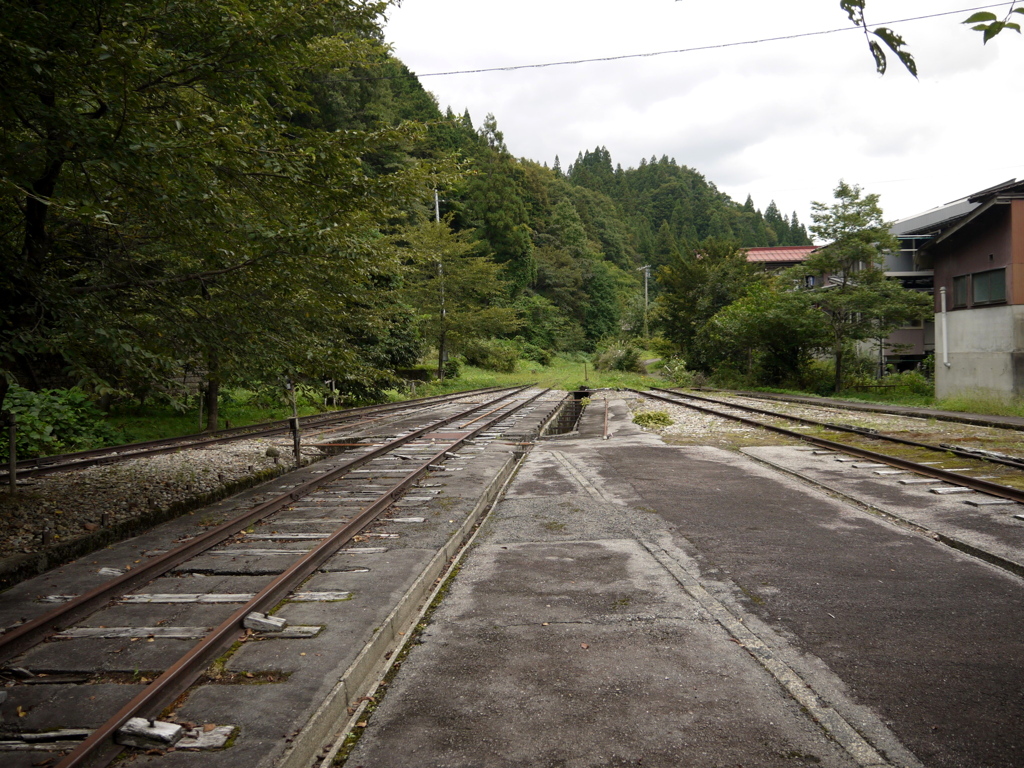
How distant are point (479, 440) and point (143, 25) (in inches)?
379

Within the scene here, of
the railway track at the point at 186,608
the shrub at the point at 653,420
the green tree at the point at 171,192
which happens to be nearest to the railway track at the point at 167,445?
the green tree at the point at 171,192

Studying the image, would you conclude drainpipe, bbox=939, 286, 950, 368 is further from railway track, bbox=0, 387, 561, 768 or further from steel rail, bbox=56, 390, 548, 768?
steel rail, bbox=56, 390, 548, 768

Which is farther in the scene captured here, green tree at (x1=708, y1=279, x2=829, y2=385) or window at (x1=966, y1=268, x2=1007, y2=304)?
green tree at (x1=708, y1=279, x2=829, y2=385)

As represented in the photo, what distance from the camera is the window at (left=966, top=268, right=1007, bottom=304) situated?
21.0 metres

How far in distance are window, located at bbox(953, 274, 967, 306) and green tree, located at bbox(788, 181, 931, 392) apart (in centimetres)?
109

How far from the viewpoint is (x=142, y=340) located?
652cm

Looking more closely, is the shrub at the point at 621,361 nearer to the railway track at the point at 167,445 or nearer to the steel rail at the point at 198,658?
the railway track at the point at 167,445

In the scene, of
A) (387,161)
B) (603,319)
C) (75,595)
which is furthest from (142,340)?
(603,319)

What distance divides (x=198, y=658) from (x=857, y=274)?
95.1 ft

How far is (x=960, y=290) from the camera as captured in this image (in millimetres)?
23219

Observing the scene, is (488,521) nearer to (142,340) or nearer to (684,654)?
(684,654)

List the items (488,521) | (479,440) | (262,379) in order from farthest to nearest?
1. (479,440)
2. (262,379)
3. (488,521)

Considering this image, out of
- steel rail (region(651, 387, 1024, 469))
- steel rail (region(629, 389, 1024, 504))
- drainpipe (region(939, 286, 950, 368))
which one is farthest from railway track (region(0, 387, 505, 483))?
drainpipe (region(939, 286, 950, 368))

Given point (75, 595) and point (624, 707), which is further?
point (75, 595)
